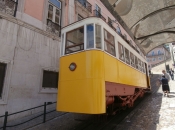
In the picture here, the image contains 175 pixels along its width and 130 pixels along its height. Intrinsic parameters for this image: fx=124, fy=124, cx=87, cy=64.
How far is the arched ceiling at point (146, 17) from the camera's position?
18355 mm

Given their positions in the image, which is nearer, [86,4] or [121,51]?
[121,51]

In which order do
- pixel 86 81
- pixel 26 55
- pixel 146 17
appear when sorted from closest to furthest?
pixel 86 81, pixel 26 55, pixel 146 17

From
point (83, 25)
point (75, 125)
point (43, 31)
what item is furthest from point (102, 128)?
point (43, 31)

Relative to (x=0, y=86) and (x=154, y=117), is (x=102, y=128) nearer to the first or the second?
(x=154, y=117)

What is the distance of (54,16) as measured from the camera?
342 inches

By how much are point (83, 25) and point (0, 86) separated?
4505 mm

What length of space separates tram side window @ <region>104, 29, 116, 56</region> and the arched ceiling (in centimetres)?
1329

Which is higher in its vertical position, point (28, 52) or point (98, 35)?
point (28, 52)

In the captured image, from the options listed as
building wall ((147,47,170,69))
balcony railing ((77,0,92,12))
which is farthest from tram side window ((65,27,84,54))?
building wall ((147,47,170,69))

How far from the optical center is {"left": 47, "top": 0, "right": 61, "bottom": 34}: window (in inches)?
323

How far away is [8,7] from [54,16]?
10.1ft

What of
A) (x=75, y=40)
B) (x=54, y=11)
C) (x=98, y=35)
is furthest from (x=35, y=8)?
(x=98, y=35)

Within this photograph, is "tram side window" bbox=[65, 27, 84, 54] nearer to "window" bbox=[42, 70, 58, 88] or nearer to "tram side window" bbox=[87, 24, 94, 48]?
"tram side window" bbox=[87, 24, 94, 48]

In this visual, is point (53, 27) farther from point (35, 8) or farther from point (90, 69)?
point (90, 69)
